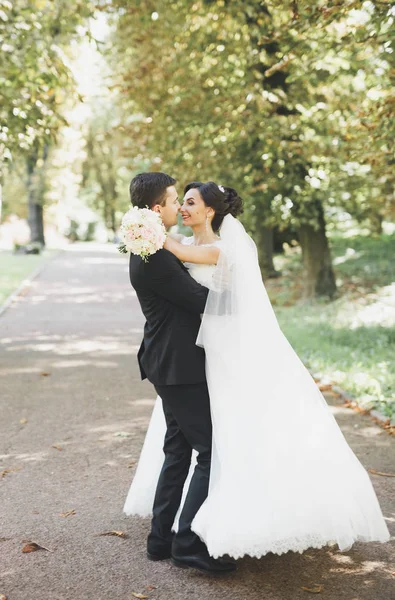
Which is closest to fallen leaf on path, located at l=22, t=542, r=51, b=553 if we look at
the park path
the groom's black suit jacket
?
the park path

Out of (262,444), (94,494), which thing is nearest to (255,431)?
(262,444)

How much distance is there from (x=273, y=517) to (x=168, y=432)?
0.86 metres

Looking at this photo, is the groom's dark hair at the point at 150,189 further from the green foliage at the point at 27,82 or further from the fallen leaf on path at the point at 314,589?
the green foliage at the point at 27,82

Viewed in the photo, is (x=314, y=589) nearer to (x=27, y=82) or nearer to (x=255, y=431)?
(x=255, y=431)

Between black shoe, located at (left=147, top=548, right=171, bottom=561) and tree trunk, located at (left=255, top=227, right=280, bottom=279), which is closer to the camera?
black shoe, located at (left=147, top=548, right=171, bottom=561)

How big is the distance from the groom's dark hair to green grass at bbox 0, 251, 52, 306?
15.7m

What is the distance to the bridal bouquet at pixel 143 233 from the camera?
13.7ft

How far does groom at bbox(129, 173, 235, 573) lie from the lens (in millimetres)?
4293

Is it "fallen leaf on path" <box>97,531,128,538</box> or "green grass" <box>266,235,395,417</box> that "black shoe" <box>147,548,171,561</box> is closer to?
"fallen leaf on path" <box>97,531,128,538</box>

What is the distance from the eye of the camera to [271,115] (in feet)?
51.5

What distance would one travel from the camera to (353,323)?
14.4m

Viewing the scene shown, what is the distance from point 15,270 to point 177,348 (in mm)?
25900

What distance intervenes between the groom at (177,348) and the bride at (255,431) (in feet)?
0.26

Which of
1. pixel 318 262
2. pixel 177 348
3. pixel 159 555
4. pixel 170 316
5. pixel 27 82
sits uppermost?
pixel 27 82
